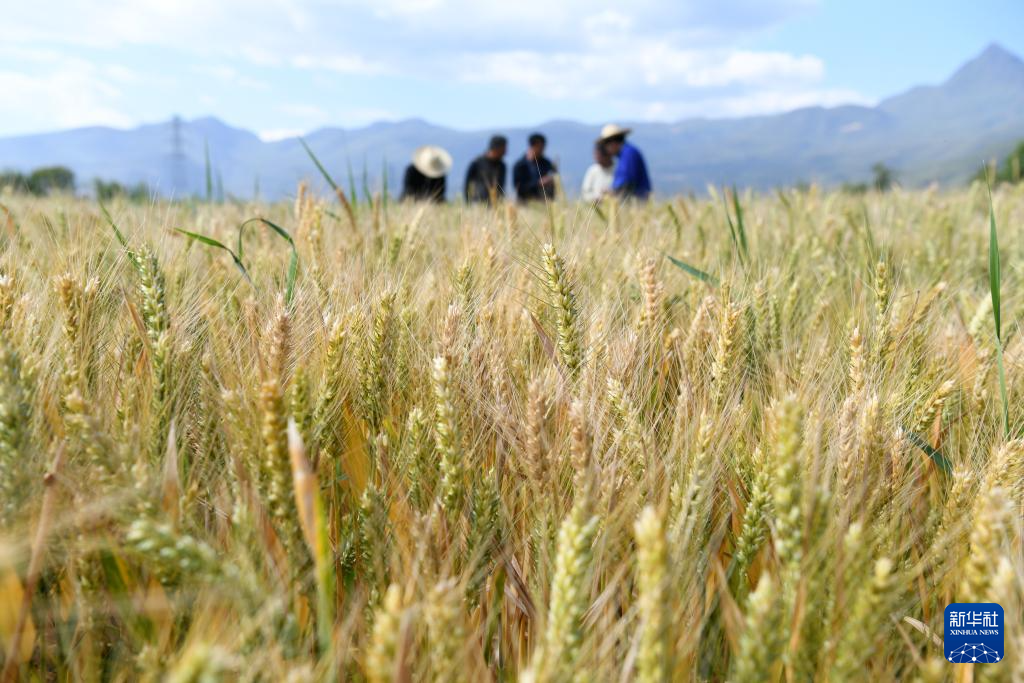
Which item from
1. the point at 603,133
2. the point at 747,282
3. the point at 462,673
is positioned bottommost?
the point at 462,673

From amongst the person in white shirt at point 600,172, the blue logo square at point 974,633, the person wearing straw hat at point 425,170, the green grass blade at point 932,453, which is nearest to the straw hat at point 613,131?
the person in white shirt at point 600,172

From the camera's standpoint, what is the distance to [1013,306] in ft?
6.43

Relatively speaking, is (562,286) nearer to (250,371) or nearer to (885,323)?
(250,371)

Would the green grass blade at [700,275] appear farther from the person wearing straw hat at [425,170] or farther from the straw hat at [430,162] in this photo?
the straw hat at [430,162]

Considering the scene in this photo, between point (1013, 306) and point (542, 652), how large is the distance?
1.97 m

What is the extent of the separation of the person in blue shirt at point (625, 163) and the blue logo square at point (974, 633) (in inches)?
267

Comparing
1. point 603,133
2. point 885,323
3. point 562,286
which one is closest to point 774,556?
point 562,286

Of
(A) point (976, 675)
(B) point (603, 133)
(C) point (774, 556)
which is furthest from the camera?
(B) point (603, 133)

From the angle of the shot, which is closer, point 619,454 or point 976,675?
point 976,675

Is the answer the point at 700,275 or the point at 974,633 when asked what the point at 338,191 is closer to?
the point at 700,275

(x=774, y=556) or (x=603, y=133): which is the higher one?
(x=603, y=133)

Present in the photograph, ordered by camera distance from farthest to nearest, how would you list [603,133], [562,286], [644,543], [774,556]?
[603,133] < [562,286] < [774,556] < [644,543]

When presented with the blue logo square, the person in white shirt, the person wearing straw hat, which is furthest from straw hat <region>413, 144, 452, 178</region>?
the blue logo square

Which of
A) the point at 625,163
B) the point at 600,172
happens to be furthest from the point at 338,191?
the point at 600,172
